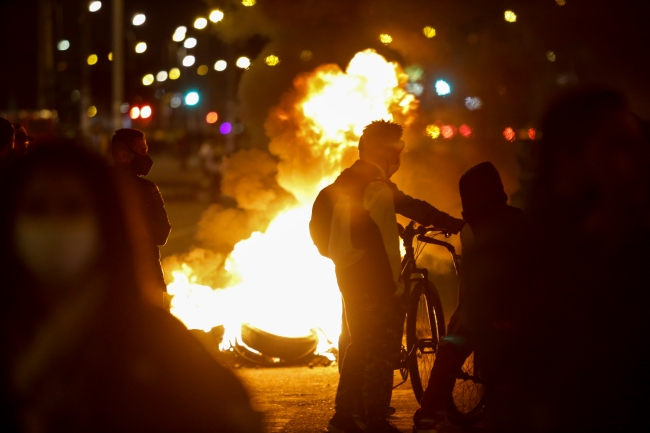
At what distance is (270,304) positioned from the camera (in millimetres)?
8258

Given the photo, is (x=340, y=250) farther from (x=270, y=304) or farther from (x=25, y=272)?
(x=25, y=272)

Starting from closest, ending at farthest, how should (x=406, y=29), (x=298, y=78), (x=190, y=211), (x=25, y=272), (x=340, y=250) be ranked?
(x=25, y=272), (x=340, y=250), (x=298, y=78), (x=406, y=29), (x=190, y=211)

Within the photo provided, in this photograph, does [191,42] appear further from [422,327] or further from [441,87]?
[422,327]

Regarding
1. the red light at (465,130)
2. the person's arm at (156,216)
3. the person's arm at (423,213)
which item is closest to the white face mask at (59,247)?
the person's arm at (423,213)

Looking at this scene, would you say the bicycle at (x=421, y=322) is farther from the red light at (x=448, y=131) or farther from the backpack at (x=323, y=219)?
the red light at (x=448, y=131)

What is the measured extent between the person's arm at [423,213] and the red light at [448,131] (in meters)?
4.67

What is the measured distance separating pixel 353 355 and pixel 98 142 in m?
28.3

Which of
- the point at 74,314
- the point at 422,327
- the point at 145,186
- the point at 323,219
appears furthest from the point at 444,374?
the point at 74,314

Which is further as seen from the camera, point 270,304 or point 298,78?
point 298,78

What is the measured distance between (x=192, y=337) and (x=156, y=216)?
3.98m

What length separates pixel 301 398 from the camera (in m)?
6.68

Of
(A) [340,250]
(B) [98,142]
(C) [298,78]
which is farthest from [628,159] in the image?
(B) [98,142]

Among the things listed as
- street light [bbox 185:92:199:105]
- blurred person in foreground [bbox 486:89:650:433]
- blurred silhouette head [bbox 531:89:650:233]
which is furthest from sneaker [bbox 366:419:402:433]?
street light [bbox 185:92:199:105]

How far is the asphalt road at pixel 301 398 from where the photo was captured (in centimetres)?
597
